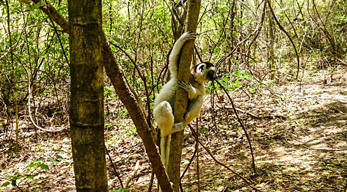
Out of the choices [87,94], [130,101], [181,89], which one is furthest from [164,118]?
[87,94]

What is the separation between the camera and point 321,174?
14.5 ft

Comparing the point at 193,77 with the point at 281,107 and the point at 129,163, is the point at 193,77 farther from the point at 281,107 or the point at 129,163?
the point at 281,107

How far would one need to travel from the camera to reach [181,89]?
2871 millimetres

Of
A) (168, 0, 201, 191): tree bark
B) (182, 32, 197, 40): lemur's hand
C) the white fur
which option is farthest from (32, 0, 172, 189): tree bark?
(182, 32, 197, 40): lemur's hand

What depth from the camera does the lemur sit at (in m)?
3.14

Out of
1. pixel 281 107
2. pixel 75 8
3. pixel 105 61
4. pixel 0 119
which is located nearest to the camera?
pixel 75 8

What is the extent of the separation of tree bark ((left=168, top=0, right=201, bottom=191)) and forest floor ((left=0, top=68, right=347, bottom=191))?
192 cm

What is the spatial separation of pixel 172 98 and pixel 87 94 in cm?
296

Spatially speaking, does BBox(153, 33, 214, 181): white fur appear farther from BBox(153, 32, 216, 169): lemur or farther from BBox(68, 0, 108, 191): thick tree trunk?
BBox(68, 0, 108, 191): thick tree trunk

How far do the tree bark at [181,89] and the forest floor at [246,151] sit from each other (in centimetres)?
192

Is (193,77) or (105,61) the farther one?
(193,77)

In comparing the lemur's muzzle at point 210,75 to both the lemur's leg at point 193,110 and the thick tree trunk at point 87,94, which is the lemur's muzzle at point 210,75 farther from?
the thick tree trunk at point 87,94

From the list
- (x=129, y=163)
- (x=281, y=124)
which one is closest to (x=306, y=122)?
(x=281, y=124)

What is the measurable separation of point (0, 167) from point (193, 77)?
5.74 meters
